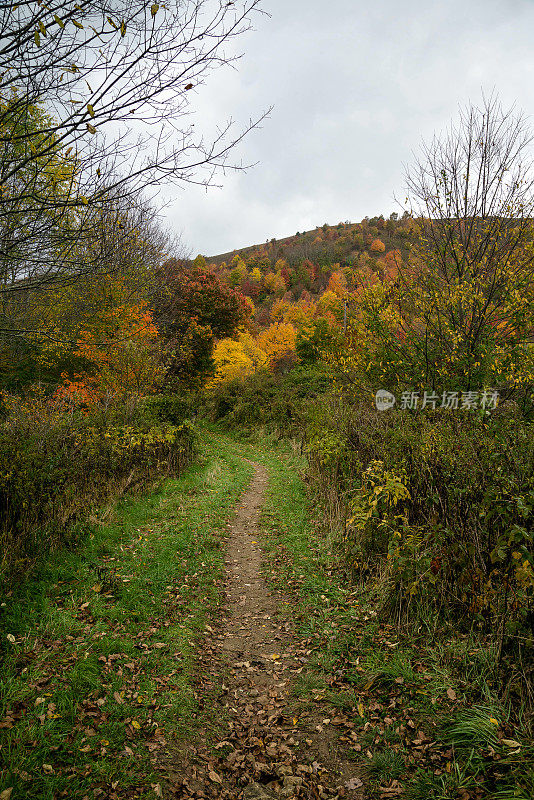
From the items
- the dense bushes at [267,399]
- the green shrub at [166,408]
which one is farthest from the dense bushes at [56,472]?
the dense bushes at [267,399]

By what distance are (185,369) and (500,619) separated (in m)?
20.0

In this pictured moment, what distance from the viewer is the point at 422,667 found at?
336 cm

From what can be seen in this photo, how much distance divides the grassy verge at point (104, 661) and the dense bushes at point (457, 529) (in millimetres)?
2262

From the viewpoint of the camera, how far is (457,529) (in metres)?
3.74

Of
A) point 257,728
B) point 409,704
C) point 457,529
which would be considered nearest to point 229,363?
point 457,529

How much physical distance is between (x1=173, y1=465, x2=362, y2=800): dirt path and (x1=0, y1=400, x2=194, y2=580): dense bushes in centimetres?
259

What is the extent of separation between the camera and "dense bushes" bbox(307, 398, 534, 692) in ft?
9.82

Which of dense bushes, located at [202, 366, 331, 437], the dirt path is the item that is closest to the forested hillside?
the dirt path

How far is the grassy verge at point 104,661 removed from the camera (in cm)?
258

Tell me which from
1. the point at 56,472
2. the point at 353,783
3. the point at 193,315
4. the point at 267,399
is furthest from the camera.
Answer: the point at 193,315

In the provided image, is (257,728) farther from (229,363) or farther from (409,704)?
(229,363)

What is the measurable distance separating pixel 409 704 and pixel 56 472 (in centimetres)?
507
